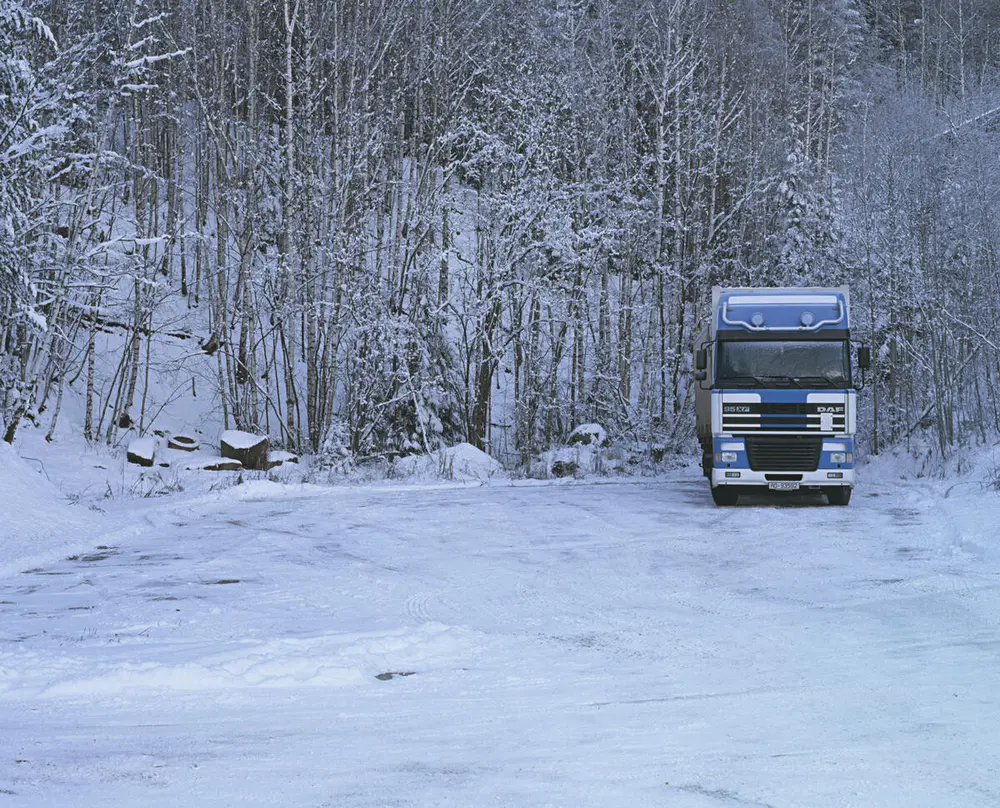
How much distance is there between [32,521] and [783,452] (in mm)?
11855

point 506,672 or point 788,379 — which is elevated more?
point 788,379

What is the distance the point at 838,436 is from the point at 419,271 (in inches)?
556

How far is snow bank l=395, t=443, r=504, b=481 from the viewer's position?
82.5 feet

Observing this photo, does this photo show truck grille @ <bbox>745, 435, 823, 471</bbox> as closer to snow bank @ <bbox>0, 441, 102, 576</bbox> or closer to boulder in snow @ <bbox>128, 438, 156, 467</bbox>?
snow bank @ <bbox>0, 441, 102, 576</bbox>

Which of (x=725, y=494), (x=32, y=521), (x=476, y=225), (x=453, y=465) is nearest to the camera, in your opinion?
(x=32, y=521)

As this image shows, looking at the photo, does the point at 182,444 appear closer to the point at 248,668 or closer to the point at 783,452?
the point at 783,452

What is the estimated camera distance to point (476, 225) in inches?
1257

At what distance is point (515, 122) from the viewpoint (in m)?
31.0

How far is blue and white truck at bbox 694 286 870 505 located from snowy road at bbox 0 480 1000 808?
3590mm

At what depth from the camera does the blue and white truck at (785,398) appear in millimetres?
17922

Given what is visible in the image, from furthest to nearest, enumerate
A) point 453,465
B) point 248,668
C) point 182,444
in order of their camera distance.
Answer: point 182,444 → point 453,465 → point 248,668

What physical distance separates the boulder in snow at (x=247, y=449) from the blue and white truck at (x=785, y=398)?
11.6 metres

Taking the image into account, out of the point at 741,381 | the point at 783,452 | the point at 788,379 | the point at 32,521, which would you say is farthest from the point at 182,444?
the point at 788,379

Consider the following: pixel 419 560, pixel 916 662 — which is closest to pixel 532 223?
pixel 419 560
